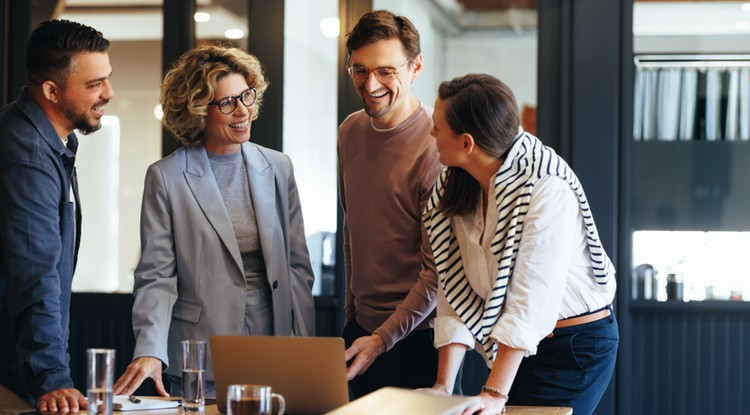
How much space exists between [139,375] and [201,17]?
2641 mm

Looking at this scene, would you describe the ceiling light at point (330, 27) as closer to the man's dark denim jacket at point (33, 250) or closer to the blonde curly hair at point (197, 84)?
the blonde curly hair at point (197, 84)

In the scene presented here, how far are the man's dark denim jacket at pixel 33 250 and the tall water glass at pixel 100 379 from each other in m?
0.31

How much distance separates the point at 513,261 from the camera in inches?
91.4

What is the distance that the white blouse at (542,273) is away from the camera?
226cm

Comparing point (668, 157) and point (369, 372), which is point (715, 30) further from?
point (369, 372)

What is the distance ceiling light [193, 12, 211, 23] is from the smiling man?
217 centimetres

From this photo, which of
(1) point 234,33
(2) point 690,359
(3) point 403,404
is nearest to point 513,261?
(3) point 403,404

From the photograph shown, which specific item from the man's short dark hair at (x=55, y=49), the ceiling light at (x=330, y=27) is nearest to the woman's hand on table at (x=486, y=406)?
the man's short dark hair at (x=55, y=49)

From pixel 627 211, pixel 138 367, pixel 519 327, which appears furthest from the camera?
pixel 627 211

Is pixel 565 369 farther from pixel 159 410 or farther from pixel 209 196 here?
pixel 209 196

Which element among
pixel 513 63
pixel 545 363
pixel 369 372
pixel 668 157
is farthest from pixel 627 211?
pixel 545 363

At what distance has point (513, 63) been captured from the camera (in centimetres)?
457

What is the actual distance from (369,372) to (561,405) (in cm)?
78

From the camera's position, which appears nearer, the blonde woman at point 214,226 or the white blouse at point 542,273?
the white blouse at point 542,273
